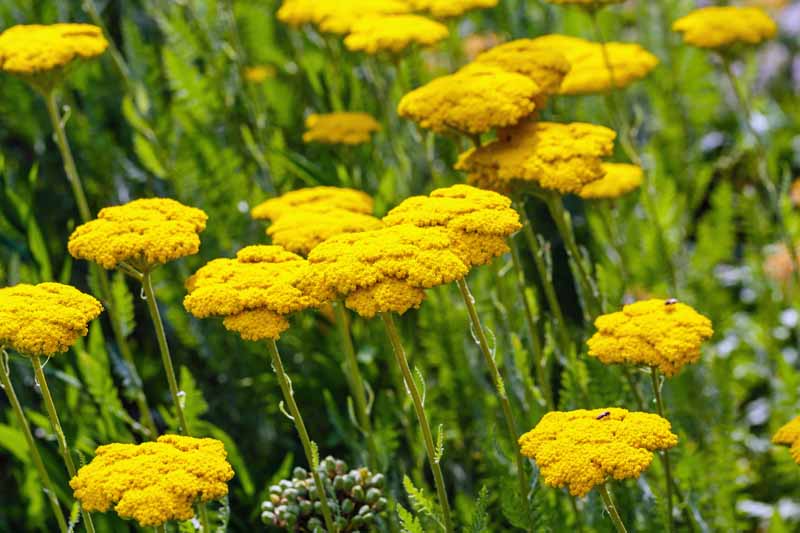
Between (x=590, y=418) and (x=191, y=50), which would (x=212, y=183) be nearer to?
(x=191, y=50)

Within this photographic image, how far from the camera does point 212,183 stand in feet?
11.0

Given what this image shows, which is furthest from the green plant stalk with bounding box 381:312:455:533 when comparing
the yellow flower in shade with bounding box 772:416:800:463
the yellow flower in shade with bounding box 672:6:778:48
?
the yellow flower in shade with bounding box 672:6:778:48

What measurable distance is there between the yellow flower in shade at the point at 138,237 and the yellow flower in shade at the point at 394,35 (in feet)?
2.75

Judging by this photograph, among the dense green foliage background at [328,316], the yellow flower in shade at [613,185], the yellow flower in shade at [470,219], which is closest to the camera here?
the yellow flower in shade at [470,219]

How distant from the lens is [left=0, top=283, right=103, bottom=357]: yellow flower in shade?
1795 millimetres

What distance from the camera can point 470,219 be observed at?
1978mm

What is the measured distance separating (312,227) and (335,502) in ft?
1.67

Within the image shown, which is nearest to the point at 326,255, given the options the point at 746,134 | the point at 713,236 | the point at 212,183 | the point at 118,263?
the point at 118,263

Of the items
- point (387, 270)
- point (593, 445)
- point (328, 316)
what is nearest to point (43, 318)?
point (387, 270)

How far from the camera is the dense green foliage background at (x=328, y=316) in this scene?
2705mm

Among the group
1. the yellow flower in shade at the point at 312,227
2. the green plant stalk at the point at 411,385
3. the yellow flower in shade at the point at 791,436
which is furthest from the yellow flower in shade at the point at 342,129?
the yellow flower in shade at the point at 791,436

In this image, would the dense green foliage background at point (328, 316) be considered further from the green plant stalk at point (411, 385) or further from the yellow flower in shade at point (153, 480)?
the yellow flower in shade at point (153, 480)

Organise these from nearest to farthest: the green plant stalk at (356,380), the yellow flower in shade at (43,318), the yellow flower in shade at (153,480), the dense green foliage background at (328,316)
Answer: the yellow flower in shade at (153,480), the yellow flower in shade at (43,318), the green plant stalk at (356,380), the dense green foliage background at (328,316)

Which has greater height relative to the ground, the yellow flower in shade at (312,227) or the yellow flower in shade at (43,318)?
the yellow flower in shade at (43,318)
